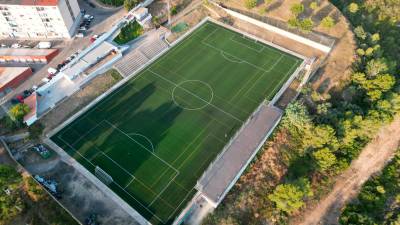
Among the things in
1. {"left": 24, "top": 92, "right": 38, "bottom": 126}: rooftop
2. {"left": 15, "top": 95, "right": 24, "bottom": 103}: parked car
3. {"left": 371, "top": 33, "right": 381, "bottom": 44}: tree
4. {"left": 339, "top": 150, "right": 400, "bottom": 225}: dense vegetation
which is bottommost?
{"left": 339, "top": 150, "right": 400, "bottom": 225}: dense vegetation

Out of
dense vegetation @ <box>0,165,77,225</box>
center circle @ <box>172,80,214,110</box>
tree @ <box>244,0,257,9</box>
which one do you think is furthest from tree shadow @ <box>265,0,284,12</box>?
dense vegetation @ <box>0,165,77,225</box>

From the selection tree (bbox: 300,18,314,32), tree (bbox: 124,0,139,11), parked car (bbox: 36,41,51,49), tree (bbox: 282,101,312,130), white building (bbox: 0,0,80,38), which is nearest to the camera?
tree (bbox: 282,101,312,130)

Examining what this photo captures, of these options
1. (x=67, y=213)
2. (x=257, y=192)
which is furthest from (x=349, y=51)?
(x=67, y=213)

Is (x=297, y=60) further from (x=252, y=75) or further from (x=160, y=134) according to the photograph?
(x=160, y=134)

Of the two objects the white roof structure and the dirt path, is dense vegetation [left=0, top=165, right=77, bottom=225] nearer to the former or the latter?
the white roof structure

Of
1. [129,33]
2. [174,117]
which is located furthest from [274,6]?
[174,117]

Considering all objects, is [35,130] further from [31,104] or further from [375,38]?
[375,38]
